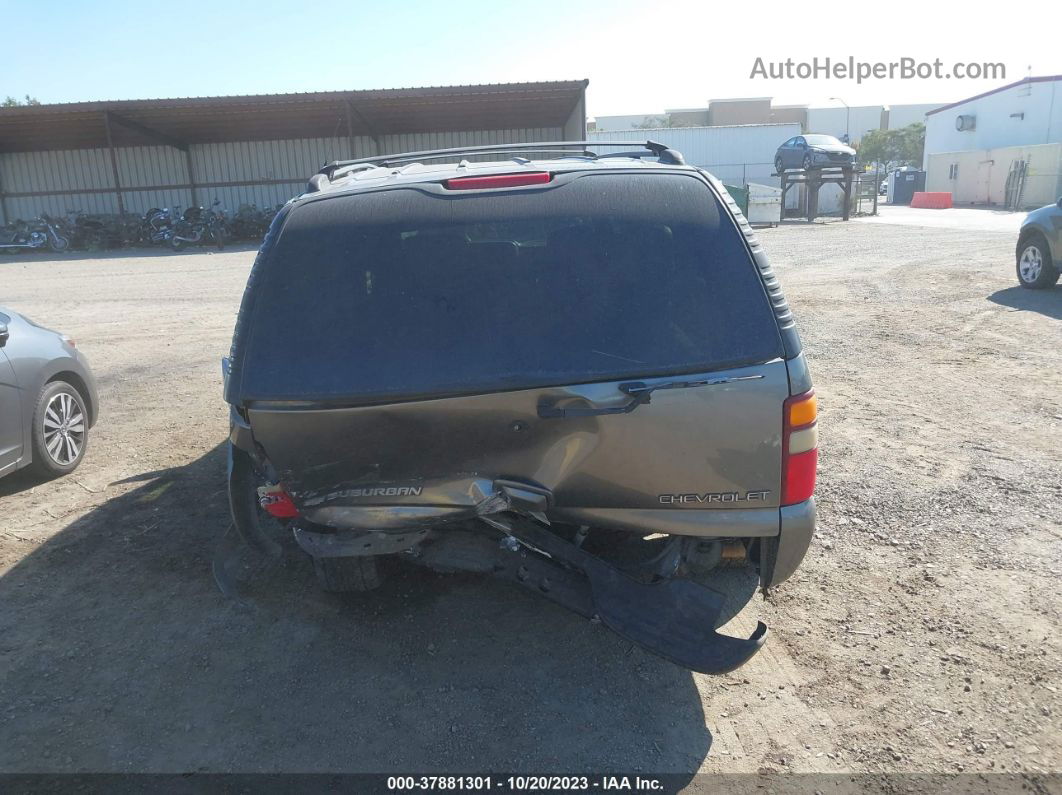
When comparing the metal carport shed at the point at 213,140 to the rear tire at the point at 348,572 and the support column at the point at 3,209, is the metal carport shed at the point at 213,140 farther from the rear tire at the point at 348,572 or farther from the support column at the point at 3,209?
the rear tire at the point at 348,572

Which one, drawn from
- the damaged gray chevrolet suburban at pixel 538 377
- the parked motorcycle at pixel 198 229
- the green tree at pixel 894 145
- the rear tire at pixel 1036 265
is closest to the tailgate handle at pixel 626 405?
the damaged gray chevrolet suburban at pixel 538 377

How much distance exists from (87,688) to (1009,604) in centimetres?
420

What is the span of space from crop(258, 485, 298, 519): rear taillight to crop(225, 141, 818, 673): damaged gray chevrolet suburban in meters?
0.16

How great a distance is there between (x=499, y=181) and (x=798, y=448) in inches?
61.1

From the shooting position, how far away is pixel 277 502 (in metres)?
3.25

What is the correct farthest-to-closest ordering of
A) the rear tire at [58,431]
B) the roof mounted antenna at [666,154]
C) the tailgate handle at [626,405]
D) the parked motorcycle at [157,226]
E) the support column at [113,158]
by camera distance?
the parked motorcycle at [157,226] < the support column at [113,158] < the rear tire at [58,431] < the roof mounted antenna at [666,154] < the tailgate handle at [626,405]

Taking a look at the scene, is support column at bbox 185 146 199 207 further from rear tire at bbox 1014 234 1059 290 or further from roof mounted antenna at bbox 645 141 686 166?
roof mounted antenna at bbox 645 141 686 166

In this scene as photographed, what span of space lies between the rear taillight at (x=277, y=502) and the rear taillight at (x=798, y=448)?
77.1 inches

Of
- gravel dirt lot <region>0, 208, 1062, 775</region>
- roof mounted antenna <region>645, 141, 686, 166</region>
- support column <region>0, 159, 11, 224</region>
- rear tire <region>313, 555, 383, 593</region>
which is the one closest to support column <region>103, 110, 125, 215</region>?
support column <region>0, 159, 11, 224</region>

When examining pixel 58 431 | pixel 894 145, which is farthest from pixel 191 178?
pixel 894 145

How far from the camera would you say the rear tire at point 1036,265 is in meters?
11.5

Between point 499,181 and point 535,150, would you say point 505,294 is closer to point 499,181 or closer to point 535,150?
point 499,181

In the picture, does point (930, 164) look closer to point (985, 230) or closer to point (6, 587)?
point (985, 230)

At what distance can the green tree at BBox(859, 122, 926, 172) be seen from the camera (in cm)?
7100
